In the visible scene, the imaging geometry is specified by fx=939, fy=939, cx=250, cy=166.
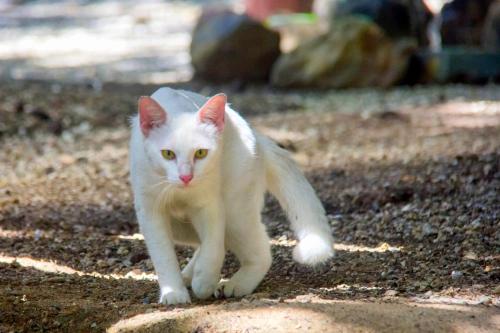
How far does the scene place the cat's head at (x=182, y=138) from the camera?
404 centimetres

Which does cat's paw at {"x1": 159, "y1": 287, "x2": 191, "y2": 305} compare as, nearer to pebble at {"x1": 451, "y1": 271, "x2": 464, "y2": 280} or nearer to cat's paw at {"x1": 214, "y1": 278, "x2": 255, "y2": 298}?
cat's paw at {"x1": 214, "y1": 278, "x2": 255, "y2": 298}

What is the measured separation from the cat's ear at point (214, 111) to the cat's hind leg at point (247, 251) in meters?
0.46

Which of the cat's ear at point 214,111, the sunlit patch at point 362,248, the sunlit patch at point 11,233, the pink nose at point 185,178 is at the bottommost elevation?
the sunlit patch at point 362,248

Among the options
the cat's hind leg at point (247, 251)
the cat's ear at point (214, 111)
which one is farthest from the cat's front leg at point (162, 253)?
the cat's ear at point (214, 111)

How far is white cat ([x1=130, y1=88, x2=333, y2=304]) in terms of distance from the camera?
4.10 metres

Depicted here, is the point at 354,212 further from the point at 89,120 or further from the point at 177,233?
the point at 89,120

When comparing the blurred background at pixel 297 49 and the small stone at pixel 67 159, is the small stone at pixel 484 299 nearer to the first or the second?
the small stone at pixel 67 159

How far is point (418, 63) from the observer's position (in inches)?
484

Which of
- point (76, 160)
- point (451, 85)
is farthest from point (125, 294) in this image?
point (451, 85)

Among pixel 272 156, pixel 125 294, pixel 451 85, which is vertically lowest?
pixel 451 85

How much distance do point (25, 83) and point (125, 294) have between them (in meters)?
7.53

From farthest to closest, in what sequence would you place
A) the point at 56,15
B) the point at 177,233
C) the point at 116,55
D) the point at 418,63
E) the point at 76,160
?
1. the point at 56,15
2. the point at 116,55
3. the point at 418,63
4. the point at 76,160
5. the point at 177,233

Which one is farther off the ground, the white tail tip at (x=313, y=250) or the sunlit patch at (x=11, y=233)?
the white tail tip at (x=313, y=250)

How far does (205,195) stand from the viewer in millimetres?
4188
